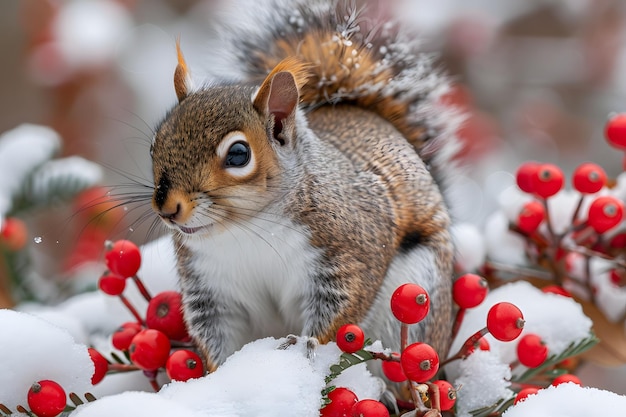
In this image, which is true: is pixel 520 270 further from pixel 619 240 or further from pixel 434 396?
pixel 434 396

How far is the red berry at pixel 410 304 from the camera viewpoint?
1.71 feet

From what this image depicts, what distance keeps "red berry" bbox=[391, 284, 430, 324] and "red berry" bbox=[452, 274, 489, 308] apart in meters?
0.11

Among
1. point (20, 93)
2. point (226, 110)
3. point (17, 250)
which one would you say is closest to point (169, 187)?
point (226, 110)

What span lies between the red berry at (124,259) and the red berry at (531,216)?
1.27 feet

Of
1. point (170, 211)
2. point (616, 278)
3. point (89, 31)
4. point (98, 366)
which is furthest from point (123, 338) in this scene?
point (89, 31)

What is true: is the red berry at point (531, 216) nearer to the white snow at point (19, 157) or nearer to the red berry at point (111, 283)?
the red berry at point (111, 283)

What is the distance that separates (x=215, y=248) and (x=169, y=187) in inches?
3.1

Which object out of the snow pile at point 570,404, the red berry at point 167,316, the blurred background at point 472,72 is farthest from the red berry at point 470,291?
the blurred background at point 472,72

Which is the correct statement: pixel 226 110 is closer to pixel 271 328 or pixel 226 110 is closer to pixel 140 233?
pixel 271 328

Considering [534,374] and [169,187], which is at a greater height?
[169,187]

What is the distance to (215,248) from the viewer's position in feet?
1.98

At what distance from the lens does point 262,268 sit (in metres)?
0.62

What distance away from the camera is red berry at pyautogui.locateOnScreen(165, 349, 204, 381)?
583 mm

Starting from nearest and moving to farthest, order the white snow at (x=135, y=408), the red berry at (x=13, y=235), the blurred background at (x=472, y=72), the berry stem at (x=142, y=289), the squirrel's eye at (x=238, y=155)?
the white snow at (x=135, y=408)
the squirrel's eye at (x=238, y=155)
the berry stem at (x=142, y=289)
the red berry at (x=13, y=235)
the blurred background at (x=472, y=72)
